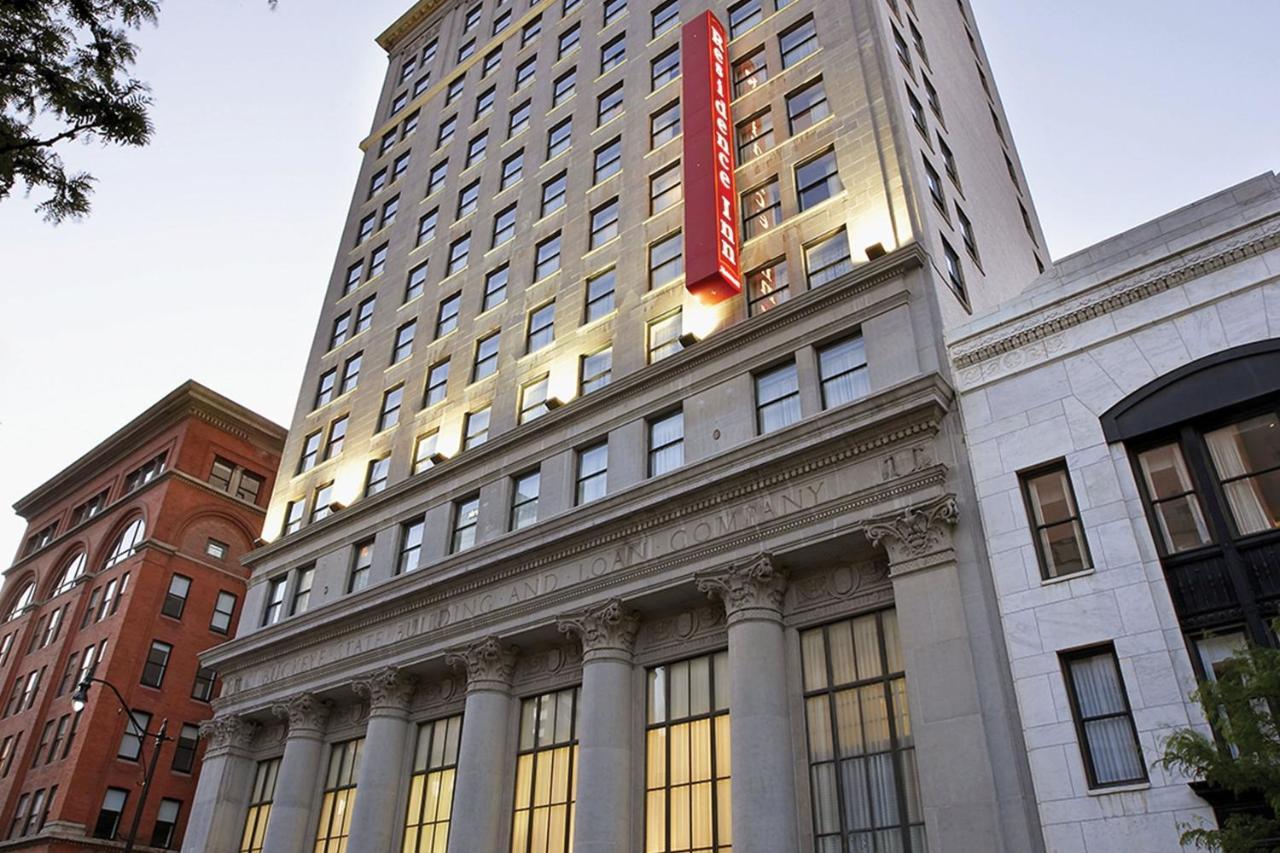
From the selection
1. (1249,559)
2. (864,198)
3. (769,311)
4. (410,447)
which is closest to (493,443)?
(410,447)

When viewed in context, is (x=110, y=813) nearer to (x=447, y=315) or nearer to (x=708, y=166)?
(x=447, y=315)

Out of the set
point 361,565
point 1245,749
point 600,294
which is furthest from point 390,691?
point 1245,749

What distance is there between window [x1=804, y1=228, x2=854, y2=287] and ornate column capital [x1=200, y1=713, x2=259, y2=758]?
26.9 metres

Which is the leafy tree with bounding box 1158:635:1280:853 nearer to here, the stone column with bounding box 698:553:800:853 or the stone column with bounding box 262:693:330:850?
the stone column with bounding box 698:553:800:853

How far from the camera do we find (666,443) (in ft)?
91.1

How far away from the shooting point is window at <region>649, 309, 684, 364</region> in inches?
1152

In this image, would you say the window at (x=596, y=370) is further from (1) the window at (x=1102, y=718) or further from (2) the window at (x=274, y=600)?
(1) the window at (x=1102, y=718)

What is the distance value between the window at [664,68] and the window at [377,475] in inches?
736

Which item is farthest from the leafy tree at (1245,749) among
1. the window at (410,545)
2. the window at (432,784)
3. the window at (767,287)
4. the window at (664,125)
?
the window at (664,125)

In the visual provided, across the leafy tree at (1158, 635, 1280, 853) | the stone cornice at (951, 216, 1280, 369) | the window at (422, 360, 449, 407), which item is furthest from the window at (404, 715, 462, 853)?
the leafy tree at (1158, 635, 1280, 853)

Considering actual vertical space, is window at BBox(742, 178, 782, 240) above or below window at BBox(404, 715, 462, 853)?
above

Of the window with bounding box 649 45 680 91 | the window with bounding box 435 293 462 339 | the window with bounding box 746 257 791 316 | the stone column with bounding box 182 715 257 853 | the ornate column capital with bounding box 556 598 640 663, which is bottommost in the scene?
the stone column with bounding box 182 715 257 853

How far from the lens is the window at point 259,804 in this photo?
3369cm

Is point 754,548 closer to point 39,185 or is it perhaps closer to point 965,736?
point 965,736
